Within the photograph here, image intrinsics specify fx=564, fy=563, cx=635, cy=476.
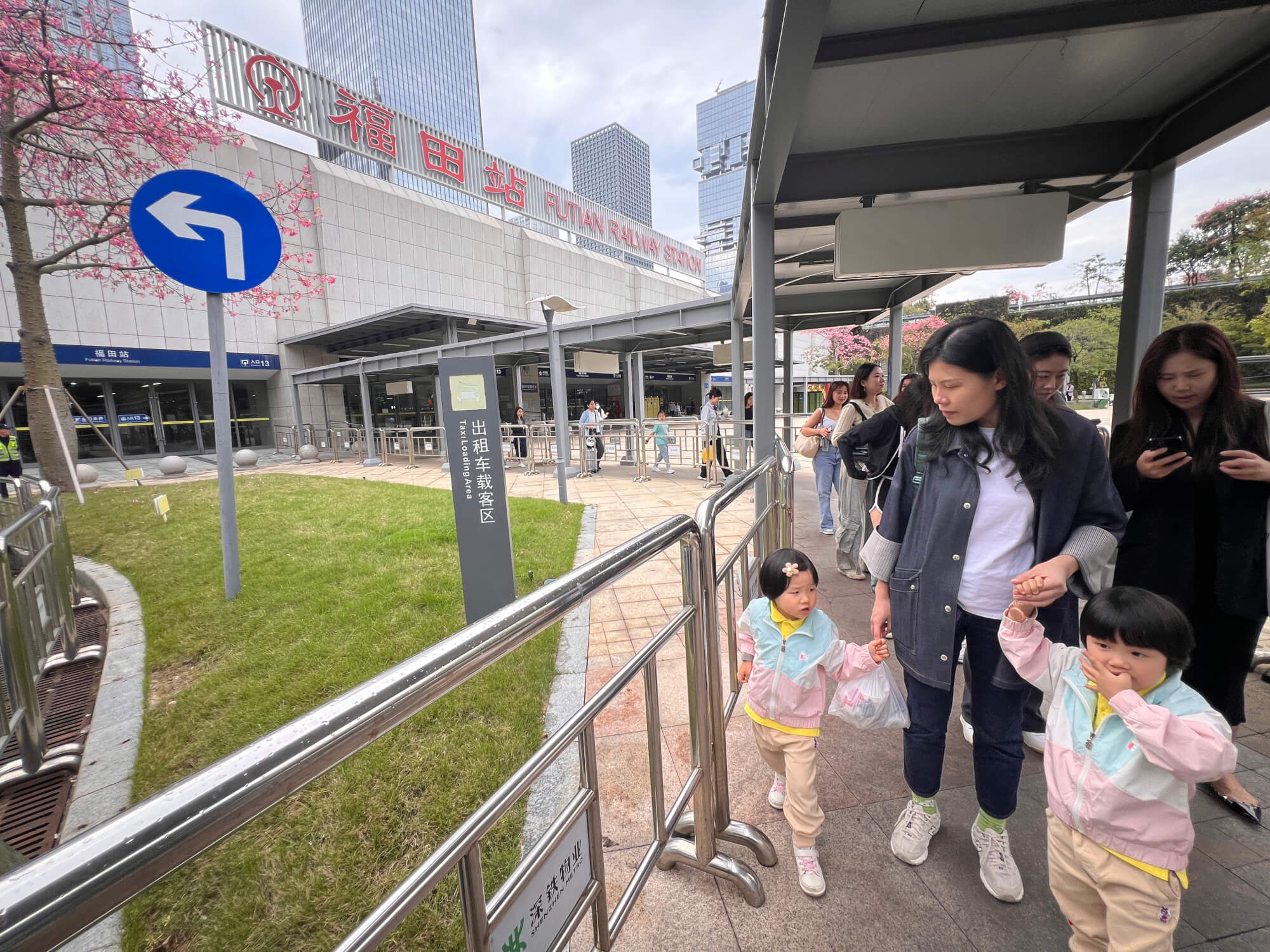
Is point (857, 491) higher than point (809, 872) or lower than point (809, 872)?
higher

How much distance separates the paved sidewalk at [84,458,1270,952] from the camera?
5.45 feet

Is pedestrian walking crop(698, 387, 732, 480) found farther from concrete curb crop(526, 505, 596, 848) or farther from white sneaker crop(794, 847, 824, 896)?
white sneaker crop(794, 847, 824, 896)

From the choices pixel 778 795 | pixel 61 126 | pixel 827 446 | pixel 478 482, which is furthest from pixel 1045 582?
pixel 61 126

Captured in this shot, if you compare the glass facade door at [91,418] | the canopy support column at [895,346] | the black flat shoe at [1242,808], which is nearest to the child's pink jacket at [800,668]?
the black flat shoe at [1242,808]

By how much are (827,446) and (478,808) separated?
198 inches

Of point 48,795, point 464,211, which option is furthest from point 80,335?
point 48,795

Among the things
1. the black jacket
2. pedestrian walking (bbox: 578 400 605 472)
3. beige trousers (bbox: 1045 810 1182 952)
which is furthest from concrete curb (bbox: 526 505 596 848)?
pedestrian walking (bbox: 578 400 605 472)

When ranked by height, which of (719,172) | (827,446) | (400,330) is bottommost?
(827,446)

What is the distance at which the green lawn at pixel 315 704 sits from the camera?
1920mm

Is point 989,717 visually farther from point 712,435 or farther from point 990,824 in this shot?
point 712,435

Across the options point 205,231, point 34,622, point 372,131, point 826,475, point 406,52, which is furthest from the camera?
point 406,52

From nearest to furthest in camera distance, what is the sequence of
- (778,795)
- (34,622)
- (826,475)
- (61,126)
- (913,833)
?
(913,833) < (778,795) < (34,622) < (826,475) < (61,126)

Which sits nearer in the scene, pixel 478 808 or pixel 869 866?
pixel 478 808

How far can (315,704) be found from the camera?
127 inches
